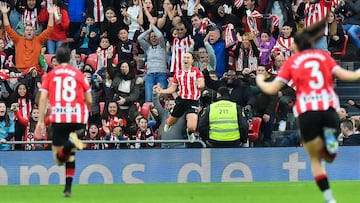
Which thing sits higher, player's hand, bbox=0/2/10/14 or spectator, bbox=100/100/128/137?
player's hand, bbox=0/2/10/14

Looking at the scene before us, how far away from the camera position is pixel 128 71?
23.0 meters

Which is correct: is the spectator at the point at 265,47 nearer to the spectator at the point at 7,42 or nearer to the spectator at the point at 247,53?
the spectator at the point at 247,53

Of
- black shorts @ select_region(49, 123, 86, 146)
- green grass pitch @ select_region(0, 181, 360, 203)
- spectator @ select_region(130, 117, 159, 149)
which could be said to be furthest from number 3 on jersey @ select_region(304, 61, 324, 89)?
spectator @ select_region(130, 117, 159, 149)

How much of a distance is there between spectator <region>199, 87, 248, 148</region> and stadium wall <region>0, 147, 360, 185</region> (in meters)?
0.32

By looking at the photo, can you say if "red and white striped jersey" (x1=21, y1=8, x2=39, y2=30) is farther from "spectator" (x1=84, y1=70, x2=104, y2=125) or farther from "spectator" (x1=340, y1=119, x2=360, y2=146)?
"spectator" (x1=340, y1=119, x2=360, y2=146)

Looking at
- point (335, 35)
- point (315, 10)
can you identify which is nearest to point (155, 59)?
point (315, 10)

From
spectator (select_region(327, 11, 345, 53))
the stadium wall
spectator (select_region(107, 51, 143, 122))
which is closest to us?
the stadium wall

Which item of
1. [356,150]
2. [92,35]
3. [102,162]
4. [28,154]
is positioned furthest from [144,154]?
[92,35]

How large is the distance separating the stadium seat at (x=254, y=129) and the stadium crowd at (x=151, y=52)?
173mm

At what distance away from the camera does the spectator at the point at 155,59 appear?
23594mm

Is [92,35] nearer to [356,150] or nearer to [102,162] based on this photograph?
[102,162]

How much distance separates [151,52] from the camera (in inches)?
937

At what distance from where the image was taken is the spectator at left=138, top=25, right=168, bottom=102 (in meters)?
23.6

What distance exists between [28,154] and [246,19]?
6.95 meters
